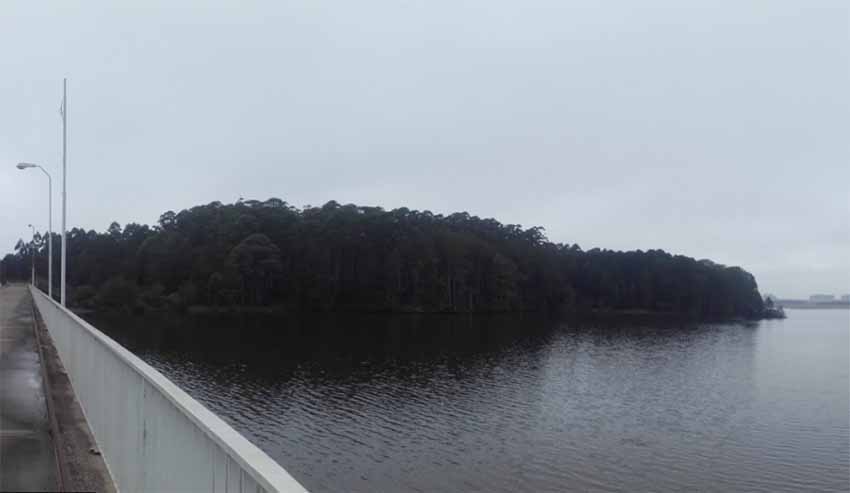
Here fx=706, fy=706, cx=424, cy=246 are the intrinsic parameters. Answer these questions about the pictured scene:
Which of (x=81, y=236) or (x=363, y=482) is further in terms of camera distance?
(x=81, y=236)

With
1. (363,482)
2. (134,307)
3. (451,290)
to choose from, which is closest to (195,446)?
(363,482)

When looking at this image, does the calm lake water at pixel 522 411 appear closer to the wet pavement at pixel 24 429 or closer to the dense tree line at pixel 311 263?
the wet pavement at pixel 24 429

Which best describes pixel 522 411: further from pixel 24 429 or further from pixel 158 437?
pixel 158 437

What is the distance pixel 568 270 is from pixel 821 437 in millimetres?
106444

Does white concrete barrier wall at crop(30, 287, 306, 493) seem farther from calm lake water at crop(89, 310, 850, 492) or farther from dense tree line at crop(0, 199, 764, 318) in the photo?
dense tree line at crop(0, 199, 764, 318)

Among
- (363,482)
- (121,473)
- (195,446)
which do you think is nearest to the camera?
(195,446)

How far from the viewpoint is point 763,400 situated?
35.8 meters

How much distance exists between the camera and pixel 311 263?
10856 centimetres

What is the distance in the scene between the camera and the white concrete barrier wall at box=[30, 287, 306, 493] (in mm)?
2842

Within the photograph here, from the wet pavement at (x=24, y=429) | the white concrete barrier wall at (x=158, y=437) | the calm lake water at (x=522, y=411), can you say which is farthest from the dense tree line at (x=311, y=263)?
the white concrete barrier wall at (x=158, y=437)

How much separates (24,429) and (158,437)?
144 inches

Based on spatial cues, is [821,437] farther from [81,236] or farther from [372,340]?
[81,236]

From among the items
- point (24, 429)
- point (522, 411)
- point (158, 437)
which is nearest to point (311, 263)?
point (522, 411)

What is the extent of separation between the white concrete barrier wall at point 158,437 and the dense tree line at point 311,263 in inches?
3692
